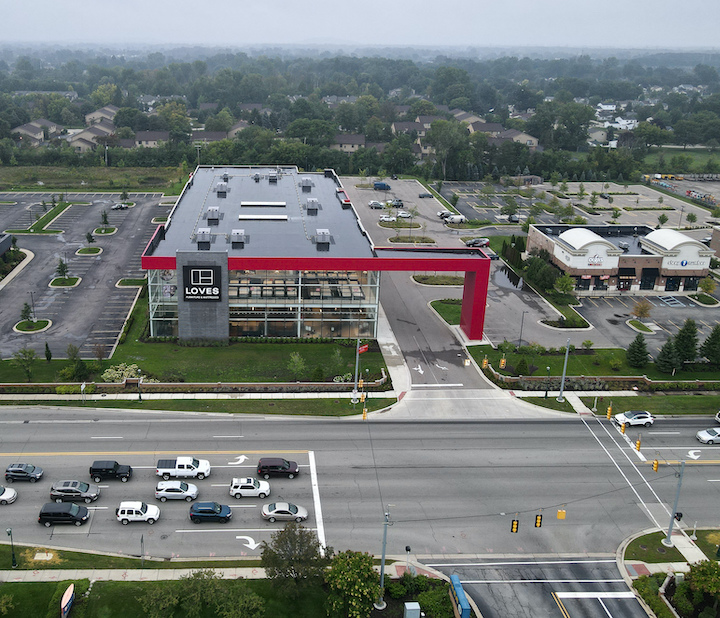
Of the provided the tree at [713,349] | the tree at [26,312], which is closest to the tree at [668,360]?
the tree at [713,349]

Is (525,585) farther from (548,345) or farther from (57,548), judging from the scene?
(548,345)

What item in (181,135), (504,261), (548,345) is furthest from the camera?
(181,135)

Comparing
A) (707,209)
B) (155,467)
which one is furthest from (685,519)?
(707,209)

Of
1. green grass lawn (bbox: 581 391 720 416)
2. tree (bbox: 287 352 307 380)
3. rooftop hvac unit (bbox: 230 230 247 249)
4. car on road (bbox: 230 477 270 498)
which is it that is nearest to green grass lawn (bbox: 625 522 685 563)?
green grass lawn (bbox: 581 391 720 416)

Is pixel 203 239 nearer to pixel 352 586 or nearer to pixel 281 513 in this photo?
pixel 281 513

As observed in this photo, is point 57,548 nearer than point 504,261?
Yes

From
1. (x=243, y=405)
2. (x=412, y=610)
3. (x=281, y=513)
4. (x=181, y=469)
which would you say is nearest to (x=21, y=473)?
(x=181, y=469)
